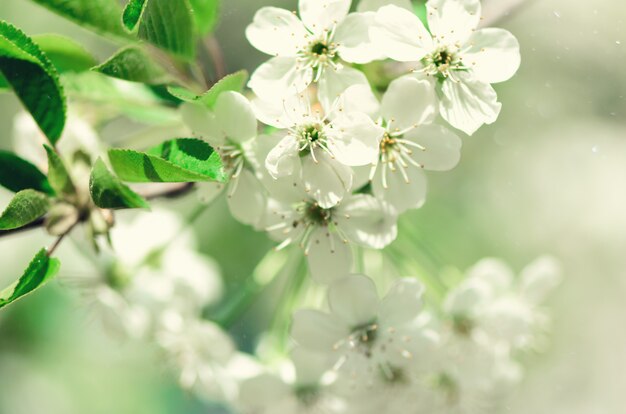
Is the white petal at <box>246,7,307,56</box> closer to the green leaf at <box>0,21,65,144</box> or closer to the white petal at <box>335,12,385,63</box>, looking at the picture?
the white petal at <box>335,12,385,63</box>

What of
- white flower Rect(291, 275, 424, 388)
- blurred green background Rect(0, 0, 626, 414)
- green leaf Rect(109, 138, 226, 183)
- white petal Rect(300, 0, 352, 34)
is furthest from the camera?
blurred green background Rect(0, 0, 626, 414)

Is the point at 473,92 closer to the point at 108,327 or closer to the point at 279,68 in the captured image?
the point at 279,68

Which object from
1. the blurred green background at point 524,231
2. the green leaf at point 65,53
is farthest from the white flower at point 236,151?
Answer: the blurred green background at point 524,231

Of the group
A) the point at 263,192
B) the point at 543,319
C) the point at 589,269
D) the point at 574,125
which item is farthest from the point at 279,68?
the point at 589,269

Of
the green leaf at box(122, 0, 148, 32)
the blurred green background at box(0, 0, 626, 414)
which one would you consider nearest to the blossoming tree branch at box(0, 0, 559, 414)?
the green leaf at box(122, 0, 148, 32)

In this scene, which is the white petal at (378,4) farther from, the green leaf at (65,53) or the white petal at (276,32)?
the green leaf at (65,53)

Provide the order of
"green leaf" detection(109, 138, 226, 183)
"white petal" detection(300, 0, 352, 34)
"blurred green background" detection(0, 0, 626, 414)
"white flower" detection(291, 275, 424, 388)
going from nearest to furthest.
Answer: "green leaf" detection(109, 138, 226, 183)
"white petal" detection(300, 0, 352, 34)
"white flower" detection(291, 275, 424, 388)
"blurred green background" detection(0, 0, 626, 414)

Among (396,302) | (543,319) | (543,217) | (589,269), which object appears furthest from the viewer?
(589,269)
